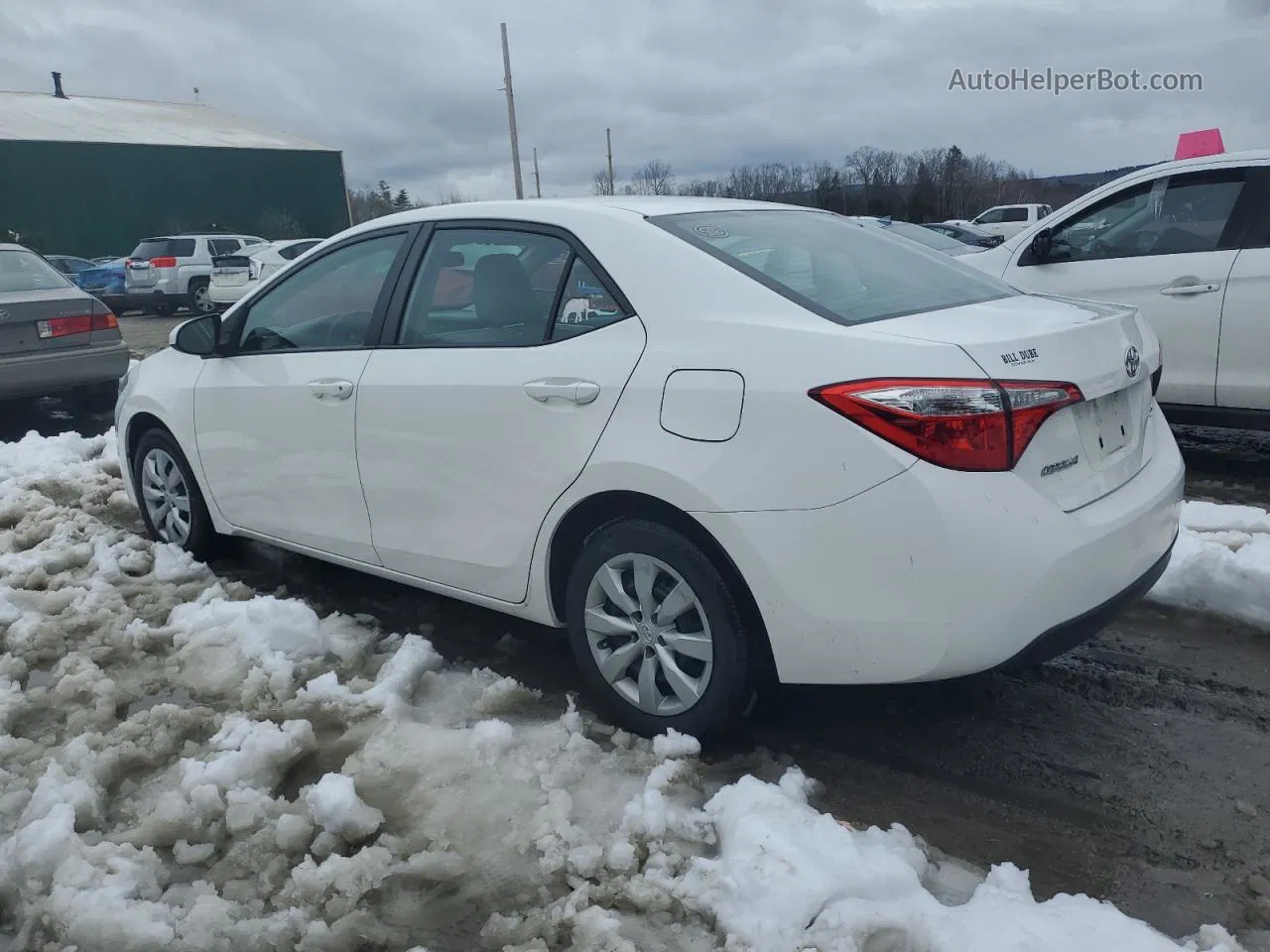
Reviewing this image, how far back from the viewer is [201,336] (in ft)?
14.5

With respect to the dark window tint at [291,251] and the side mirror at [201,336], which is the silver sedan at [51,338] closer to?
the side mirror at [201,336]

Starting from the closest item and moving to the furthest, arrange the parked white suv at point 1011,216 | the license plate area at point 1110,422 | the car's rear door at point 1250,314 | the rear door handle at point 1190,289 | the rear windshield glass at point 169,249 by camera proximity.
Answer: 1. the license plate area at point 1110,422
2. the car's rear door at point 1250,314
3. the rear door handle at point 1190,289
4. the rear windshield glass at point 169,249
5. the parked white suv at point 1011,216

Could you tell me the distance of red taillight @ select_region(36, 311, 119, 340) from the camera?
825 centimetres

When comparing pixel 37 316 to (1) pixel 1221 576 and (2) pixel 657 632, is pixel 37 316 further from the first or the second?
(1) pixel 1221 576

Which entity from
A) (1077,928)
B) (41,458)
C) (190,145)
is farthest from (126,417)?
(190,145)

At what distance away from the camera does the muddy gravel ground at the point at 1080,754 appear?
2.56 m

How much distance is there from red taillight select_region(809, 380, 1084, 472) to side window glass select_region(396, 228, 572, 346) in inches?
45.8

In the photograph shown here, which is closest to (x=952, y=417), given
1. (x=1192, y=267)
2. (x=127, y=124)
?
(x=1192, y=267)

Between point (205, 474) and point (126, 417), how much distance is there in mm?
832

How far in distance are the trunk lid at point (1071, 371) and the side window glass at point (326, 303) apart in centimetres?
200

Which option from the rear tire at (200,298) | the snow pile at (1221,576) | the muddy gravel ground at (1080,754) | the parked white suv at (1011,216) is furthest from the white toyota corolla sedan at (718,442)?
the parked white suv at (1011,216)

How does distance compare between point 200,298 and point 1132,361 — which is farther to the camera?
point 200,298

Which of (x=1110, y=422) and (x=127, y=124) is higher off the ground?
(x=127, y=124)

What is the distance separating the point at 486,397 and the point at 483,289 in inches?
17.9
